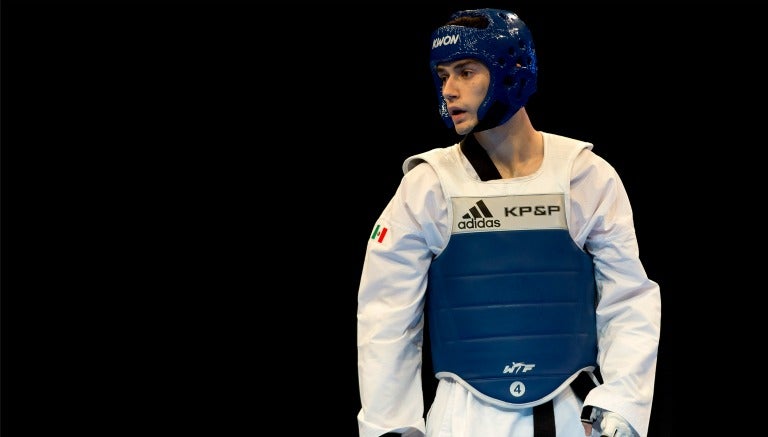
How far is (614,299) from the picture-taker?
3.14m

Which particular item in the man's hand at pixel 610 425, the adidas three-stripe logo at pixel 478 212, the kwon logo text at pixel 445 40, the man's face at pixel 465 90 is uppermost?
the kwon logo text at pixel 445 40

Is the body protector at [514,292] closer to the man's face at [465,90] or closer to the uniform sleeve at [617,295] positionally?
the uniform sleeve at [617,295]

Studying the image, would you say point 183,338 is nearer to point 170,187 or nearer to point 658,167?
point 170,187

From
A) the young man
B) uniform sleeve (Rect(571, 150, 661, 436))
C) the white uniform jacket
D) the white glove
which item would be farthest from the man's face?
the white glove

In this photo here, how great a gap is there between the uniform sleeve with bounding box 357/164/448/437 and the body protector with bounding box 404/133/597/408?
0.19 ft

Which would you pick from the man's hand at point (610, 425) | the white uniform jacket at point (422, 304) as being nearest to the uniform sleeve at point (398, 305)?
the white uniform jacket at point (422, 304)

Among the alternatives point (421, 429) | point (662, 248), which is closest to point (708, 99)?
point (662, 248)

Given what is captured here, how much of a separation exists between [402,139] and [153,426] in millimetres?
1377

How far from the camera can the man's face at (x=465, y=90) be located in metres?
3.11

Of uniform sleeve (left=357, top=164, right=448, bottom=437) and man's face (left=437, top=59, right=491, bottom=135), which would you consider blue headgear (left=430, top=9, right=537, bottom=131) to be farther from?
uniform sleeve (left=357, top=164, right=448, bottom=437)

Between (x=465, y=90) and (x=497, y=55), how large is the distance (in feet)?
0.41

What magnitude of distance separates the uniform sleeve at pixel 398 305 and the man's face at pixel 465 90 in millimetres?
164

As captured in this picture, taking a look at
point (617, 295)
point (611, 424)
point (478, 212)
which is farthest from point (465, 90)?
point (611, 424)

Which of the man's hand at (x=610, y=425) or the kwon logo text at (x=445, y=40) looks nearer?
the man's hand at (x=610, y=425)
